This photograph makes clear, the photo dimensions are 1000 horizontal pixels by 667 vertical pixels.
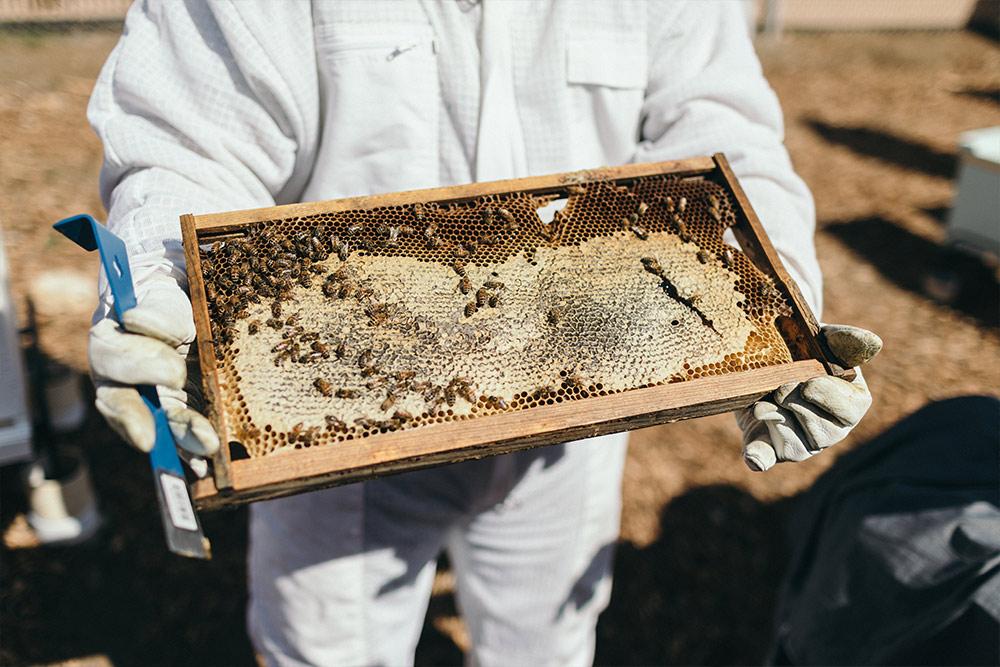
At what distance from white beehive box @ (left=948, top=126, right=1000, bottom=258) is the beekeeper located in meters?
4.60

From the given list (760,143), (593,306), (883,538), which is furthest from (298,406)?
(883,538)

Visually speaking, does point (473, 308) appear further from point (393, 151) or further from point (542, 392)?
point (393, 151)

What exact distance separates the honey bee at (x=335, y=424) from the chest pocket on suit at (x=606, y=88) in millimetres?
1318

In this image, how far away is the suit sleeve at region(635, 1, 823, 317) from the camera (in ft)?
8.05

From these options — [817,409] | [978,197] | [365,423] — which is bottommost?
[978,197]

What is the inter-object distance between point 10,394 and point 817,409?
3721 mm

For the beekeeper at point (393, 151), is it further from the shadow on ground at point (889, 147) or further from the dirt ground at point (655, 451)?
the shadow on ground at point (889, 147)

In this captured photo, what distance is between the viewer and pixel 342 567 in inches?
108

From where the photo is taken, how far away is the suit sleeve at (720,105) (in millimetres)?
2453

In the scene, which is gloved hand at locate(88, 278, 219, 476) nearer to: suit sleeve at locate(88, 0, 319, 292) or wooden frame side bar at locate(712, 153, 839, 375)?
suit sleeve at locate(88, 0, 319, 292)

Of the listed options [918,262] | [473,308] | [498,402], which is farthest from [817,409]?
[918,262]

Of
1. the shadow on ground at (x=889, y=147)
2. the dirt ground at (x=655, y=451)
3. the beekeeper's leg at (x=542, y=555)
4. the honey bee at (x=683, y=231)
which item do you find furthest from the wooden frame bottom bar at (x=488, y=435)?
the shadow on ground at (x=889, y=147)

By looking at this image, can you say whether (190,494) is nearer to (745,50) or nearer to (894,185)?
(745,50)

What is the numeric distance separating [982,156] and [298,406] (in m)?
6.28
